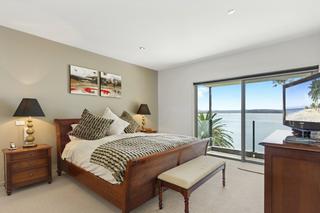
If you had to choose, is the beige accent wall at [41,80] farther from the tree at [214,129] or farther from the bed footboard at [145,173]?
the tree at [214,129]

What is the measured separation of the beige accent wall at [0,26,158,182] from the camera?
2.76 m

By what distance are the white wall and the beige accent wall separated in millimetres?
1751

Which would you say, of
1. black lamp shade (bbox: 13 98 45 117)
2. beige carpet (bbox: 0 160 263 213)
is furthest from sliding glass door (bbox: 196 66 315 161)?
black lamp shade (bbox: 13 98 45 117)

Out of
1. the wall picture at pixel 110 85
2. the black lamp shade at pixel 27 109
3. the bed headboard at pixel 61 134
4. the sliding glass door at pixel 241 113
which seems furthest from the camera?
the wall picture at pixel 110 85

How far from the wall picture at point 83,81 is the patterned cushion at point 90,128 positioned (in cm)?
71

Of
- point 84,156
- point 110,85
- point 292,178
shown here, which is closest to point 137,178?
point 84,156

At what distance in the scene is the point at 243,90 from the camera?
13.4ft

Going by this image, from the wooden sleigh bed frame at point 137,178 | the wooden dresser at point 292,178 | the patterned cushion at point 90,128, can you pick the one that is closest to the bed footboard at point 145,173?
the wooden sleigh bed frame at point 137,178

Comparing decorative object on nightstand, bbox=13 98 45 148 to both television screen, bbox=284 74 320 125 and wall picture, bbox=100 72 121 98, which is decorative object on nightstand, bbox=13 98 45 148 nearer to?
wall picture, bbox=100 72 121 98

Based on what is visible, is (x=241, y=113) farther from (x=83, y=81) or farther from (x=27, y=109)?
(x=27, y=109)

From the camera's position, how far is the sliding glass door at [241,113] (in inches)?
151

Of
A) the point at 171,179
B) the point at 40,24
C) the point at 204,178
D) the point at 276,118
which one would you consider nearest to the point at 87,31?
the point at 40,24

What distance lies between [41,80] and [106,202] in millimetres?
2501

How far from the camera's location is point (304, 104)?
4.80ft
